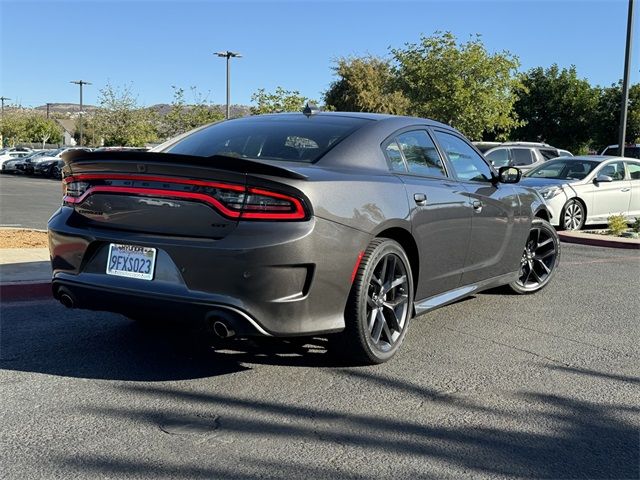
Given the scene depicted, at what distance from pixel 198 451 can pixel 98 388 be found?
1.09 meters

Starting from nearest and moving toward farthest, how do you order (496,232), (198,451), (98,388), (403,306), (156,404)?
1. (198,451)
2. (156,404)
3. (98,388)
4. (403,306)
5. (496,232)

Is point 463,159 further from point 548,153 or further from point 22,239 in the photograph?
point 548,153

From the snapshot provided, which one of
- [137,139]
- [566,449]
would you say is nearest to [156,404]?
[566,449]

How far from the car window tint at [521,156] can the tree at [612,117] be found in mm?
27684

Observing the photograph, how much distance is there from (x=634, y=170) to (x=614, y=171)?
0.62m

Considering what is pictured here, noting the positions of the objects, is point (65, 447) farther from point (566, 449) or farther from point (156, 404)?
point (566, 449)

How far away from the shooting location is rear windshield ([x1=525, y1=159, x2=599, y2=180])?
521 inches

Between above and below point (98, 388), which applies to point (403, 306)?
above

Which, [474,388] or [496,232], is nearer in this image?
[474,388]

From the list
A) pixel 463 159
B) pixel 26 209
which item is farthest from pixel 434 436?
pixel 26 209

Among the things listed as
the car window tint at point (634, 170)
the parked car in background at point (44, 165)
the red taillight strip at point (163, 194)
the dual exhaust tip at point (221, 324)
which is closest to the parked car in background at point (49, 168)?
the parked car in background at point (44, 165)

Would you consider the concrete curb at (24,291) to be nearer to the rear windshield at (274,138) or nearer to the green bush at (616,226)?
the rear windshield at (274,138)

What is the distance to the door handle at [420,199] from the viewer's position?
15.3 ft

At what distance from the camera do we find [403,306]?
462cm
